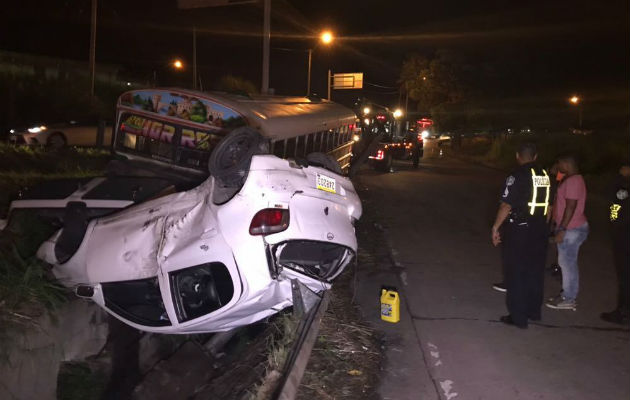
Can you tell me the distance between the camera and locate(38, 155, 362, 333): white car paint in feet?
14.4

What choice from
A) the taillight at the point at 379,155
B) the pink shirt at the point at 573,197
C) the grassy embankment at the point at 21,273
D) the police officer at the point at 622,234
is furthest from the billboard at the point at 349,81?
the police officer at the point at 622,234

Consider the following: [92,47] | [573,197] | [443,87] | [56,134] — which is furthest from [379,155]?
[443,87]

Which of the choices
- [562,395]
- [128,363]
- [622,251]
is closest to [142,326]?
[128,363]

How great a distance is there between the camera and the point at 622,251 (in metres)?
6.34

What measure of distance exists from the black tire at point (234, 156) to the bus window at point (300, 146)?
679cm

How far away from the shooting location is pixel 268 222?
4.36m

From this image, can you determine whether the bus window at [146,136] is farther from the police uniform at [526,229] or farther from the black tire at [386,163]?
the black tire at [386,163]

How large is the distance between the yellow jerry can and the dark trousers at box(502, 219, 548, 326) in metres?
1.17

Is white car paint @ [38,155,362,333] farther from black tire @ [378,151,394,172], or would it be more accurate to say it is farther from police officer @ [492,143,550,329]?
black tire @ [378,151,394,172]

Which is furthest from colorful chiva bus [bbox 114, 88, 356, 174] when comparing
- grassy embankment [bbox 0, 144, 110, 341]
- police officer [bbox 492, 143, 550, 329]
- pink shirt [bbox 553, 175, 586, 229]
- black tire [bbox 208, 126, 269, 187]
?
black tire [bbox 208, 126, 269, 187]

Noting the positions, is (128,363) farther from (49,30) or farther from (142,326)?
(49,30)

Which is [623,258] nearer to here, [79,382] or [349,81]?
[79,382]

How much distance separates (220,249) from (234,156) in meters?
0.73

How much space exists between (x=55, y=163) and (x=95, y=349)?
268 inches
